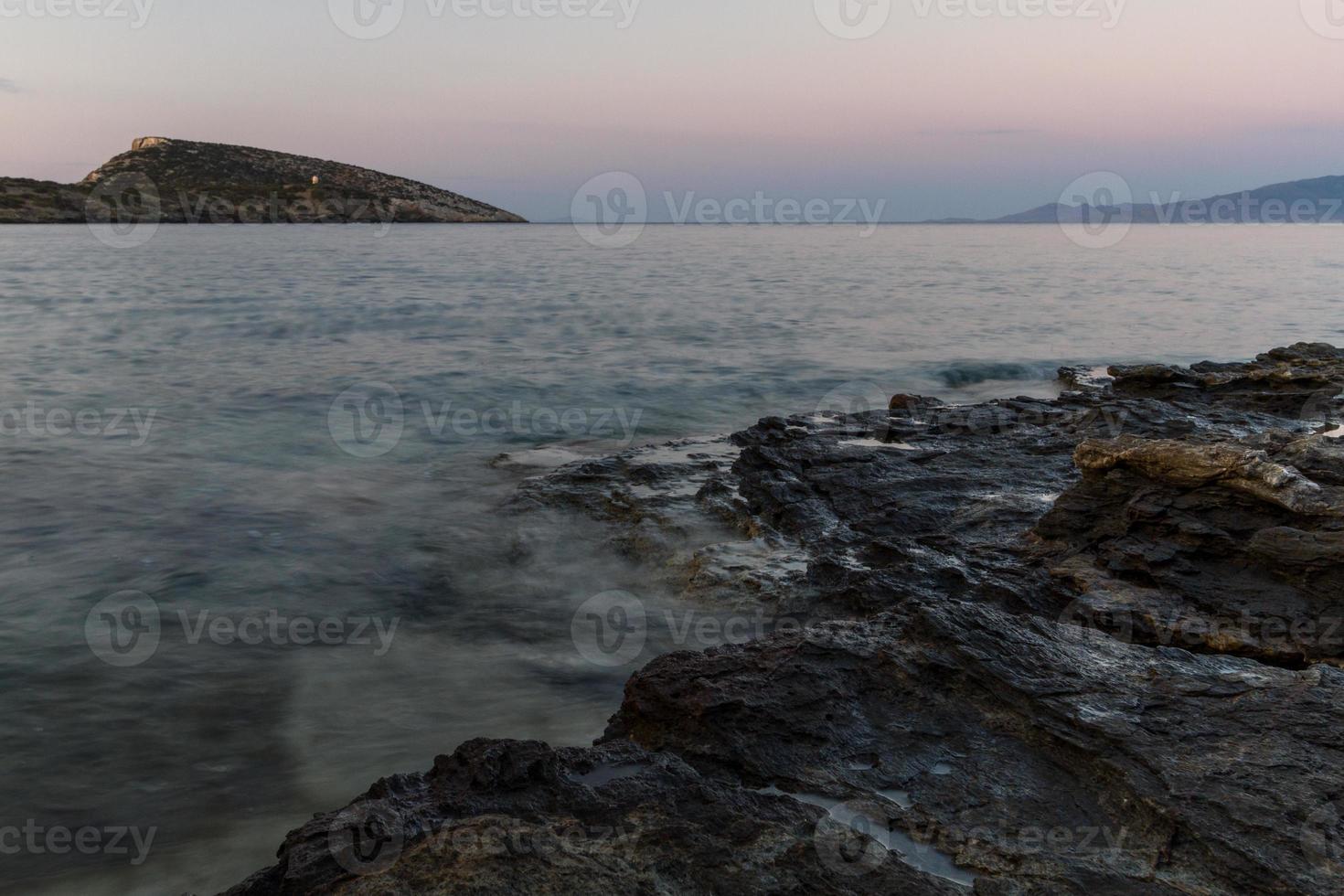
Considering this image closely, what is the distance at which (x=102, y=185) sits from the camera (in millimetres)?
117812

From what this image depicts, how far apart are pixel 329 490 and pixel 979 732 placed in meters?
7.85

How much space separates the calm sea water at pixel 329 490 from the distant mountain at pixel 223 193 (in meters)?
82.6

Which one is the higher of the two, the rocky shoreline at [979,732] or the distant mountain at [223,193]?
the distant mountain at [223,193]

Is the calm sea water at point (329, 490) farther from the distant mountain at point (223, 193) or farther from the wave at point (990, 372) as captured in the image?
the distant mountain at point (223, 193)

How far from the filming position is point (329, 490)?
9.59 meters

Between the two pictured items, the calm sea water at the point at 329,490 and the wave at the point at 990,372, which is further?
the wave at the point at 990,372

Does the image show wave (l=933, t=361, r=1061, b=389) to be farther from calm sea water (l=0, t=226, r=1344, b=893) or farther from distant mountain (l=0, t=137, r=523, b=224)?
distant mountain (l=0, t=137, r=523, b=224)

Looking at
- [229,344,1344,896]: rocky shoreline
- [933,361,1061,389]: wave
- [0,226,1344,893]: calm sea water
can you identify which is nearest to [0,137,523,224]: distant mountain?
[0,226,1344,893]: calm sea water

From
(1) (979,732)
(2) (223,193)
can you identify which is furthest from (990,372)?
(2) (223,193)

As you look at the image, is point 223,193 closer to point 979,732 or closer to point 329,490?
point 329,490

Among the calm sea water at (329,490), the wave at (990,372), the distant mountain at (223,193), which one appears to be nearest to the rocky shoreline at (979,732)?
the calm sea water at (329,490)

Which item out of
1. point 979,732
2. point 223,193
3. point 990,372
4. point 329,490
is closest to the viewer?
point 979,732

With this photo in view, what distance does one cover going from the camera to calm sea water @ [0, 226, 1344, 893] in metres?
4.63

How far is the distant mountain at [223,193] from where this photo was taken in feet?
318
